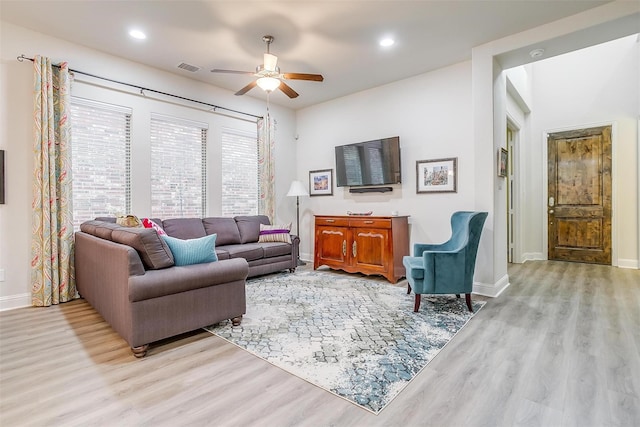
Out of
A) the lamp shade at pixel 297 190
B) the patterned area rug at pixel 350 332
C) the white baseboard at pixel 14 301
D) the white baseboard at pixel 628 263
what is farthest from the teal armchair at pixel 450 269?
the white baseboard at pixel 14 301

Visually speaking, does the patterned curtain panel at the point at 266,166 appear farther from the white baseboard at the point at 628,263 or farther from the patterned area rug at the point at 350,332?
the white baseboard at the point at 628,263

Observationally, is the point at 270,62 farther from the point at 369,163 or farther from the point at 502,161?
the point at 502,161

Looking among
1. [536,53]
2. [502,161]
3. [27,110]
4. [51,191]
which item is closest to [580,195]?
[502,161]

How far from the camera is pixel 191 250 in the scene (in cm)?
261

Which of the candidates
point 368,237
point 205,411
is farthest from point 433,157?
point 205,411

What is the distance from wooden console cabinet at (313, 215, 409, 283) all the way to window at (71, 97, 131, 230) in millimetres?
2828

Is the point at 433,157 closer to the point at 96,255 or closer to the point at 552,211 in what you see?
the point at 552,211

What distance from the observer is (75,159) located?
12.2 ft

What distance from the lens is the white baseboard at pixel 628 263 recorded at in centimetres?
501

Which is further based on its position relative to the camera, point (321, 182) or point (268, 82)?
point (321, 182)

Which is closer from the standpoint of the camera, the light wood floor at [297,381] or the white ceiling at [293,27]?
the light wood floor at [297,381]

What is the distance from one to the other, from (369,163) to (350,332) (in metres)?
3.07

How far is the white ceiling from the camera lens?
2945mm

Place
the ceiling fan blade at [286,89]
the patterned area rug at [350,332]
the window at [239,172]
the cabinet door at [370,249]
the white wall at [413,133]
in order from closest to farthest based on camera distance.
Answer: the patterned area rug at [350,332], the ceiling fan blade at [286,89], the white wall at [413,133], the cabinet door at [370,249], the window at [239,172]
